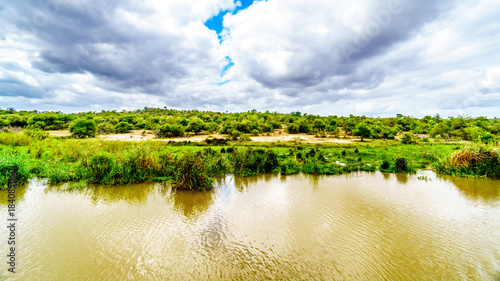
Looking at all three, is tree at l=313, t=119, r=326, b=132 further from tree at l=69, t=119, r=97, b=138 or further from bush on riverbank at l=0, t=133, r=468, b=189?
tree at l=69, t=119, r=97, b=138

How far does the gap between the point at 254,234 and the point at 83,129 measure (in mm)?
40035

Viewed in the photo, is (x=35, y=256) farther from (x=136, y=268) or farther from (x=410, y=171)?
(x=410, y=171)

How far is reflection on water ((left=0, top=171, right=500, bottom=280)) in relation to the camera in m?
5.32

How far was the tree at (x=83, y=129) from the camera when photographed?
112 ft

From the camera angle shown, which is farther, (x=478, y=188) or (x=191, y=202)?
(x=478, y=188)

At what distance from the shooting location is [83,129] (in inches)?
1377

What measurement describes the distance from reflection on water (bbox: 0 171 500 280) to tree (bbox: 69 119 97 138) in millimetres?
27883

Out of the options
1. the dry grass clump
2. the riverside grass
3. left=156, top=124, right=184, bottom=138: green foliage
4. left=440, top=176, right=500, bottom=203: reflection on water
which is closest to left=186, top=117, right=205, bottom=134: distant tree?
left=156, top=124, right=184, bottom=138: green foliage

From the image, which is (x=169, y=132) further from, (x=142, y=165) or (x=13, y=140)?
(x=142, y=165)

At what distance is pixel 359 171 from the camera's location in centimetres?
1628

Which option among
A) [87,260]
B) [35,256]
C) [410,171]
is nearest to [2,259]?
[35,256]

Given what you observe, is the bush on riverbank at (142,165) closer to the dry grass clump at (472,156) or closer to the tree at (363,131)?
the dry grass clump at (472,156)

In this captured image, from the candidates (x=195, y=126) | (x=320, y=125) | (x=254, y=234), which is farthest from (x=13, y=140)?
(x=320, y=125)

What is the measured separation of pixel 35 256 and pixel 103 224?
1853mm
